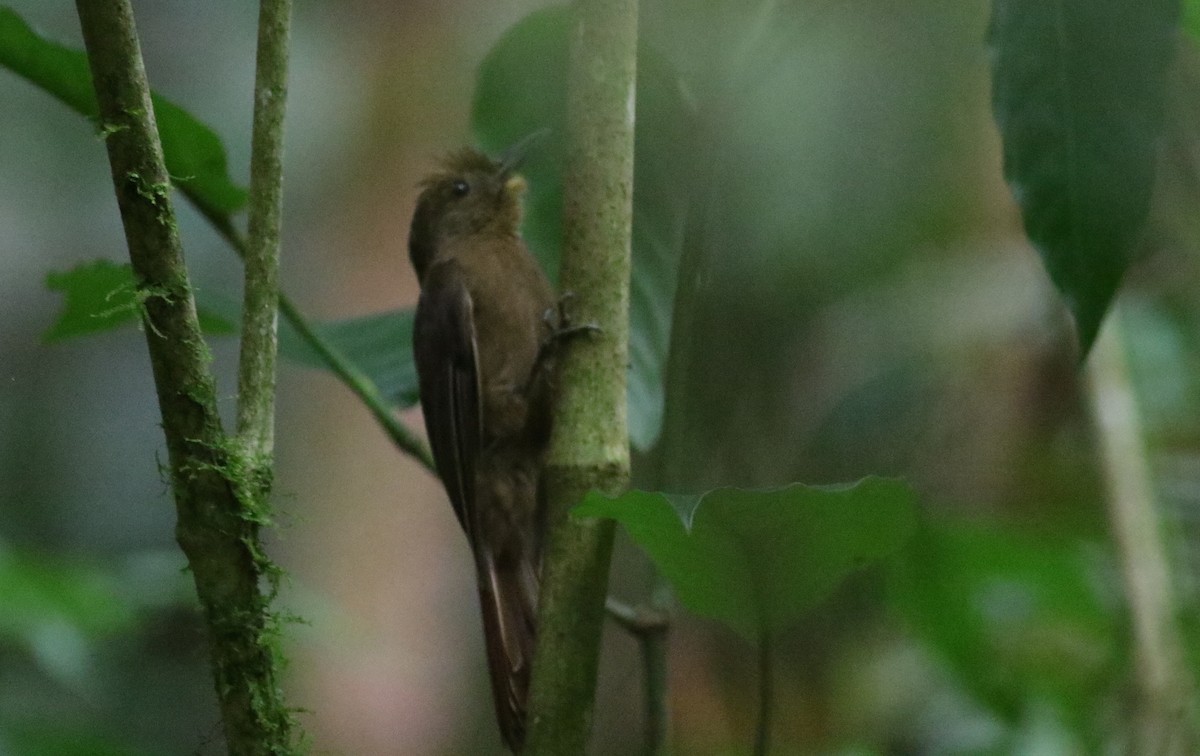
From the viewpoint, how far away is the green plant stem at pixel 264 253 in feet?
3.91

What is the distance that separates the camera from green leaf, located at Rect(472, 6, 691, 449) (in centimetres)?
188

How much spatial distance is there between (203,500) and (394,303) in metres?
2.79

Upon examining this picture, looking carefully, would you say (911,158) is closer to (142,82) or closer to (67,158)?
(142,82)

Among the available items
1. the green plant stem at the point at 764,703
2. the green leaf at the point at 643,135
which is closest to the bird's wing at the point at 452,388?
the green leaf at the point at 643,135

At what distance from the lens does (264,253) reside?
1.25 meters

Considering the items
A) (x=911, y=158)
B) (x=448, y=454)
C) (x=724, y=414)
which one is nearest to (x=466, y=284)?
(x=448, y=454)

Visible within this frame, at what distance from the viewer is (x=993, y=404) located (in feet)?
10.4

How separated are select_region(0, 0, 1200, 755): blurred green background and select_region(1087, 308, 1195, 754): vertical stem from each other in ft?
0.25

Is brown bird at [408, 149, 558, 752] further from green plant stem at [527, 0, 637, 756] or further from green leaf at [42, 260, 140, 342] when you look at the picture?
green plant stem at [527, 0, 637, 756]

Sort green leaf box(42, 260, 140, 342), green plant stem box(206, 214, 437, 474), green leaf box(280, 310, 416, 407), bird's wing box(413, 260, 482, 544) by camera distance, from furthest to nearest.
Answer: bird's wing box(413, 260, 482, 544) → green leaf box(280, 310, 416, 407) → green leaf box(42, 260, 140, 342) → green plant stem box(206, 214, 437, 474)

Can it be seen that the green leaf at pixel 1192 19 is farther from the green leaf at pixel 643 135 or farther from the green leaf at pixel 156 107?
the green leaf at pixel 156 107

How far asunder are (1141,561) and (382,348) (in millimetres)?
1083

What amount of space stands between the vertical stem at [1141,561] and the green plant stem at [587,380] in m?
0.91

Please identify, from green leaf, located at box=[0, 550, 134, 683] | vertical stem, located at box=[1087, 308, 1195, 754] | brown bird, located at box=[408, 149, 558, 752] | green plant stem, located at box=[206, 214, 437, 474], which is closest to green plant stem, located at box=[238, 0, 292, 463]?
green plant stem, located at box=[206, 214, 437, 474]
